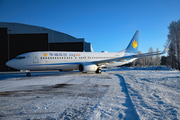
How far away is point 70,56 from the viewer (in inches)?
659

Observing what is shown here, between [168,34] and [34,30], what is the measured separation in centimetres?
3146

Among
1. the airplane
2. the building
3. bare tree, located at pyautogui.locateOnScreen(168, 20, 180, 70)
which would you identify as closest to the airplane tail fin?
the airplane

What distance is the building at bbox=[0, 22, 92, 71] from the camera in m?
30.2

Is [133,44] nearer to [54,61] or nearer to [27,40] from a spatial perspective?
[54,61]

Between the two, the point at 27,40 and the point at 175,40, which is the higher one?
the point at 27,40

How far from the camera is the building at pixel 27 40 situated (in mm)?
30250

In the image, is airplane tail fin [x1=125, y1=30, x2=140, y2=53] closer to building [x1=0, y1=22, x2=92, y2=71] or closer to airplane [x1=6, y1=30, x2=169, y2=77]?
airplane [x1=6, y1=30, x2=169, y2=77]

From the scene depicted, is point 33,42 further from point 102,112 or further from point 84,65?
Answer: point 102,112

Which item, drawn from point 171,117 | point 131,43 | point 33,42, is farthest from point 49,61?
point 33,42

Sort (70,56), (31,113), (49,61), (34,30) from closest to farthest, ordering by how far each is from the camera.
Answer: (31,113)
(49,61)
(70,56)
(34,30)

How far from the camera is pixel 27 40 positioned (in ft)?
102

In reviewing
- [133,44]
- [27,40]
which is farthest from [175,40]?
[27,40]

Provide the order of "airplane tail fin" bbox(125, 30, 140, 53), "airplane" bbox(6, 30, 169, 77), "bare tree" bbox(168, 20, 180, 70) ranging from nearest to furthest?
"airplane" bbox(6, 30, 169, 77), "airplane tail fin" bbox(125, 30, 140, 53), "bare tree" bbox(168, 20, 180, 70)

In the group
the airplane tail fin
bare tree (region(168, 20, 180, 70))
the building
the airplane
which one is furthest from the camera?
the building
